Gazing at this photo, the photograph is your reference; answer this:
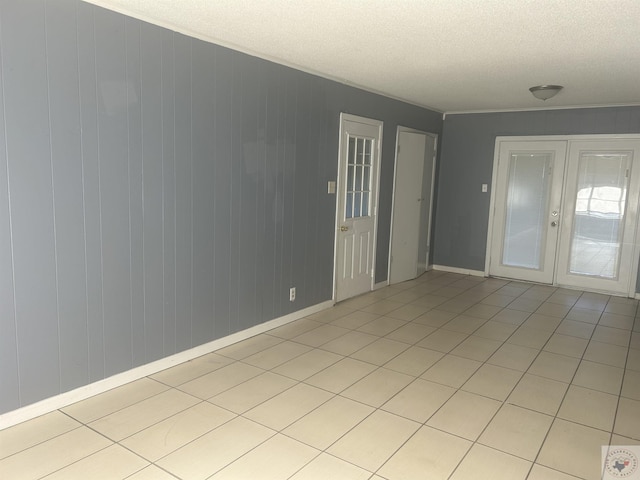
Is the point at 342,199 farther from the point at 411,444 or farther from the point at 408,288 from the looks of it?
the point at 411,444

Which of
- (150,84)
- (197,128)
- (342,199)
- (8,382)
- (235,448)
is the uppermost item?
(150,84)

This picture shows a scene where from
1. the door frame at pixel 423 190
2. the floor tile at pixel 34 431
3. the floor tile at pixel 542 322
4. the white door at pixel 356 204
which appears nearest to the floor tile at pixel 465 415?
the floor tile at pixel 542 322

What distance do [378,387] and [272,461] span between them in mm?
1109

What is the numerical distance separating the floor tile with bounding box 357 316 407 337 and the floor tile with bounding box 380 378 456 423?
3.34ft

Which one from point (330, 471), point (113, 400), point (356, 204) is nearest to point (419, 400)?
point (330, 471)

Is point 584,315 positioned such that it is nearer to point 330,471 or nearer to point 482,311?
point 482,311

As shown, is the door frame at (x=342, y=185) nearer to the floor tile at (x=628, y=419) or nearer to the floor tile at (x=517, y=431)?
the floor tile at (x=517, y=431)

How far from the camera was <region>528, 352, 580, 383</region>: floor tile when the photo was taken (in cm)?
355

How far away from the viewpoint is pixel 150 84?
307 centimetres

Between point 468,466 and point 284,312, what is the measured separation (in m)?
2.43

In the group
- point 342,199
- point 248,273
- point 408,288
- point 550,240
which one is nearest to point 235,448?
point 248,273

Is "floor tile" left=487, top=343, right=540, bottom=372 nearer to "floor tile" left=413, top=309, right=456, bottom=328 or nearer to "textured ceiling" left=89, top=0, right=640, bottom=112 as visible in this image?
"floor tile" left=413, top=309, right=456, bottom=328

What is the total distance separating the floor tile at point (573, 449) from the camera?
2.39 metres

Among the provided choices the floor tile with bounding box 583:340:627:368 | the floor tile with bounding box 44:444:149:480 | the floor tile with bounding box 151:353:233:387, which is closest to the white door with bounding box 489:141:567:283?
the floor tile with bounding box 583:340:627:368
